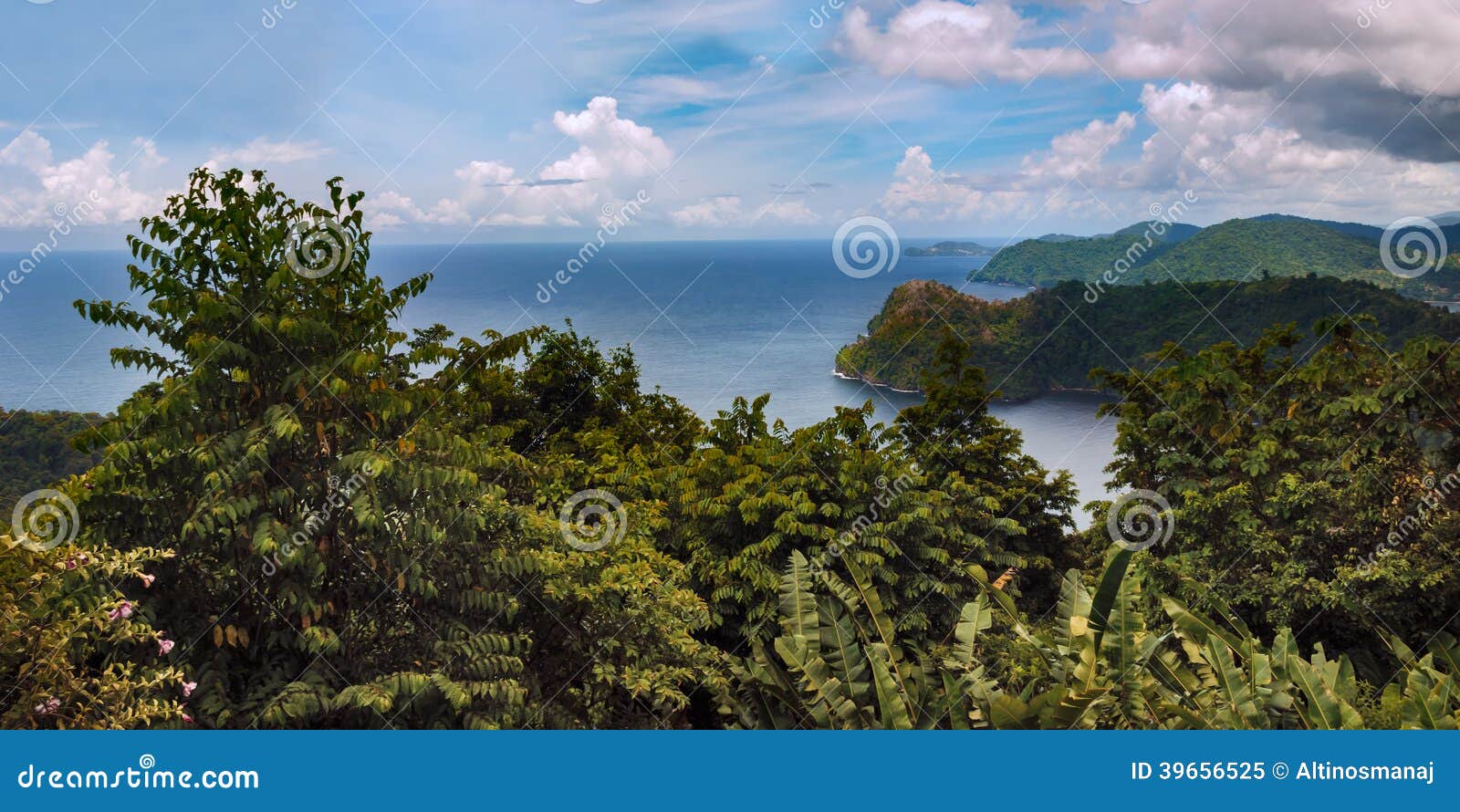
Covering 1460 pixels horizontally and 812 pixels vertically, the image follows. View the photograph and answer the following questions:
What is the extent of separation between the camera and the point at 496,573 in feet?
15.5

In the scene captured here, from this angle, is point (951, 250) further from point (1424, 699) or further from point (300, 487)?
point (300, 487)

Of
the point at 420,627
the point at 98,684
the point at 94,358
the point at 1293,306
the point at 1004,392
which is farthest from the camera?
the point at 1004,392

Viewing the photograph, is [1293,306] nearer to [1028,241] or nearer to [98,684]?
[1028,241]

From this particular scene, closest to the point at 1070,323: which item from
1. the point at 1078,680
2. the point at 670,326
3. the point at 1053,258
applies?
the point at 1053,258

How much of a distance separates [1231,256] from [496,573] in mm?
27775

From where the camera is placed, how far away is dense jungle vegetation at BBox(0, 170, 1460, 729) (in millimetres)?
4066

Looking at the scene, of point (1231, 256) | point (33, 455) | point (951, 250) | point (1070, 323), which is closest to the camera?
point (33, 455)

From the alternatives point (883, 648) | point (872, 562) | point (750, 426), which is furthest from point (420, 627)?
point (750, 426)

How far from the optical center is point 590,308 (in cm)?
2439

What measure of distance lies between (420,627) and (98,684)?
1414 mm

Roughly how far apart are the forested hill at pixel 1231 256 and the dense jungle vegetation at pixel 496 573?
606 inches

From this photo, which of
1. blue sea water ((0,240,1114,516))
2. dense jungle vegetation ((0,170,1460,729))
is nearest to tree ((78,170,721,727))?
dense jungle vegetation ((0,170,1460,729))

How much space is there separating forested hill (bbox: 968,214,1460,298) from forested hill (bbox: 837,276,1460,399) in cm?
135

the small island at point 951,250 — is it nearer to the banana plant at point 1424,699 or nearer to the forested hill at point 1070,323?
the forested hill at point 1070,323
